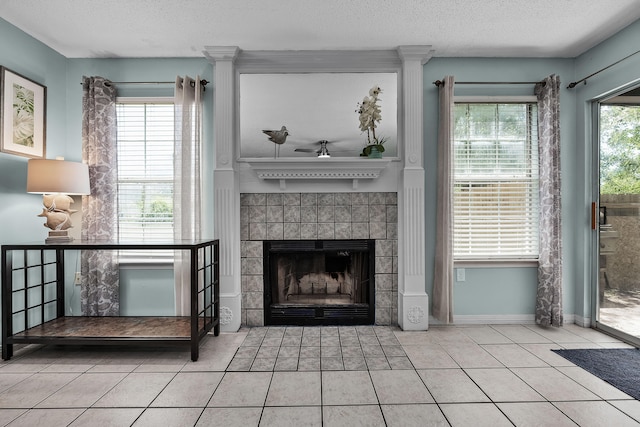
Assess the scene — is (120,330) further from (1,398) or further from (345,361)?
(345,361)

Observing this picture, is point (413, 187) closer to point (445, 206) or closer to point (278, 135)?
point (445, 206)

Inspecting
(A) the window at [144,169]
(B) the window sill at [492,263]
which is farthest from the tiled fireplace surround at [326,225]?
(A) the window at [144,169]

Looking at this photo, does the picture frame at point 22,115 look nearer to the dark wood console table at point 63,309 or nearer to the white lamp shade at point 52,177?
the white lamp shade at point 52,177

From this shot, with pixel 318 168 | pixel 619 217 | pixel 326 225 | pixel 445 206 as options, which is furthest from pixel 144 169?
pixel 619 217

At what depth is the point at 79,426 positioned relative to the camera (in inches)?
68.4

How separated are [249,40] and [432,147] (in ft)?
6.10

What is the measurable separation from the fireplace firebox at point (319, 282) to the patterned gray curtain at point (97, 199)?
1.39 m

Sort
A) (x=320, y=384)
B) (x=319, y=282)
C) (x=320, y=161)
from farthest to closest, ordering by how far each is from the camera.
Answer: (x=319, y=282)
(x=320, y=161)
(x=320, y=384)

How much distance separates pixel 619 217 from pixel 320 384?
9.10 feet

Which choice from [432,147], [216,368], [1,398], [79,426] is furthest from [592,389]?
[1,398]

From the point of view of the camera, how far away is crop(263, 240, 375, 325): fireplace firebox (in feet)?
10.7

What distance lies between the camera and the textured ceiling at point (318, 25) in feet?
8.20

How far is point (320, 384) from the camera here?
7.06 feet

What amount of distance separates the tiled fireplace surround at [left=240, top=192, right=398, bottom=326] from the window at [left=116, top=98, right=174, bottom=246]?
76cm
